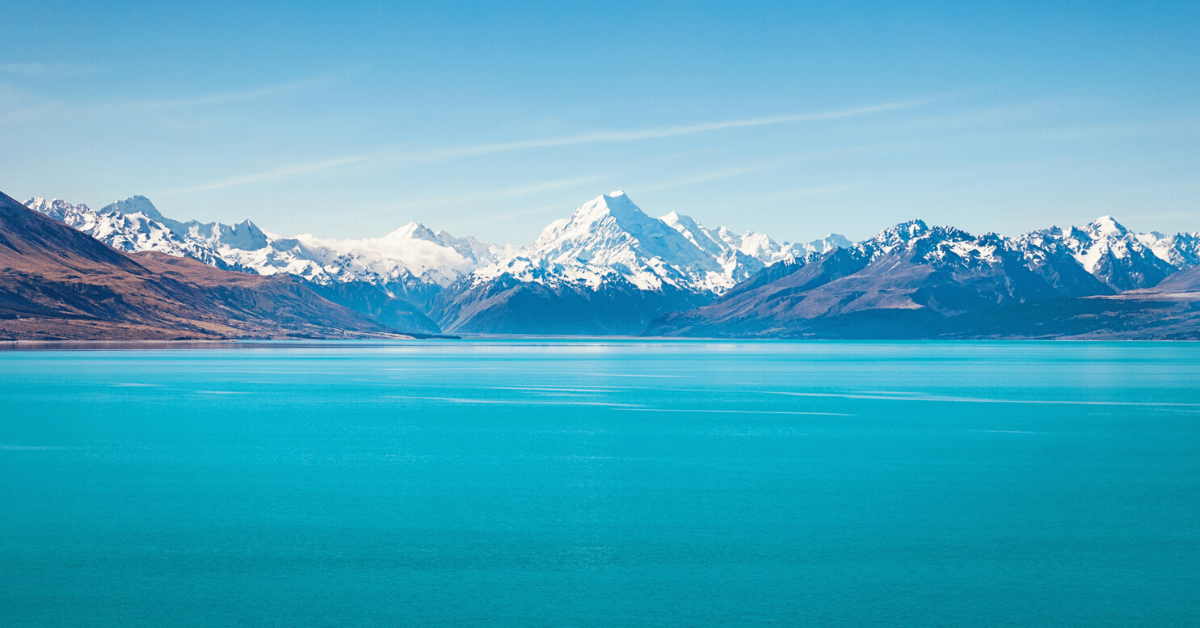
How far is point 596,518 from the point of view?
41.8 m

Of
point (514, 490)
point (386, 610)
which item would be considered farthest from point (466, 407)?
point (386, 610)

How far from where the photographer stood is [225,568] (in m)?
33.3

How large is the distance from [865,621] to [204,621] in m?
18.7

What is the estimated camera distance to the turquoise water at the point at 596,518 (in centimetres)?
2966

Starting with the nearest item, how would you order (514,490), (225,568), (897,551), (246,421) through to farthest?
(225,568) < (897,551) < (514,490) < (246,421)

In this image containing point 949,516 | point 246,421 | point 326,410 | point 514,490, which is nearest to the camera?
point 949,516

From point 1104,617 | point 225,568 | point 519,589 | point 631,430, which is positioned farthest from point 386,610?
point 631,430

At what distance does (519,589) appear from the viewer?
102 ft

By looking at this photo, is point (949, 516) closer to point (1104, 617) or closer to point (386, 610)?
point (1104, 617)

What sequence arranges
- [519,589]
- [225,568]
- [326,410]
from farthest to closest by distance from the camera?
[326,410]
[225,568]
[519,589]

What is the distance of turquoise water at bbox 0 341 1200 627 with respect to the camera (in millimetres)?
29656

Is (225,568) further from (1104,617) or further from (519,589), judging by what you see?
(1104,617)

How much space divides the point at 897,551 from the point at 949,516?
297 inches

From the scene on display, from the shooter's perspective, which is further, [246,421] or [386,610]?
[246,421]
